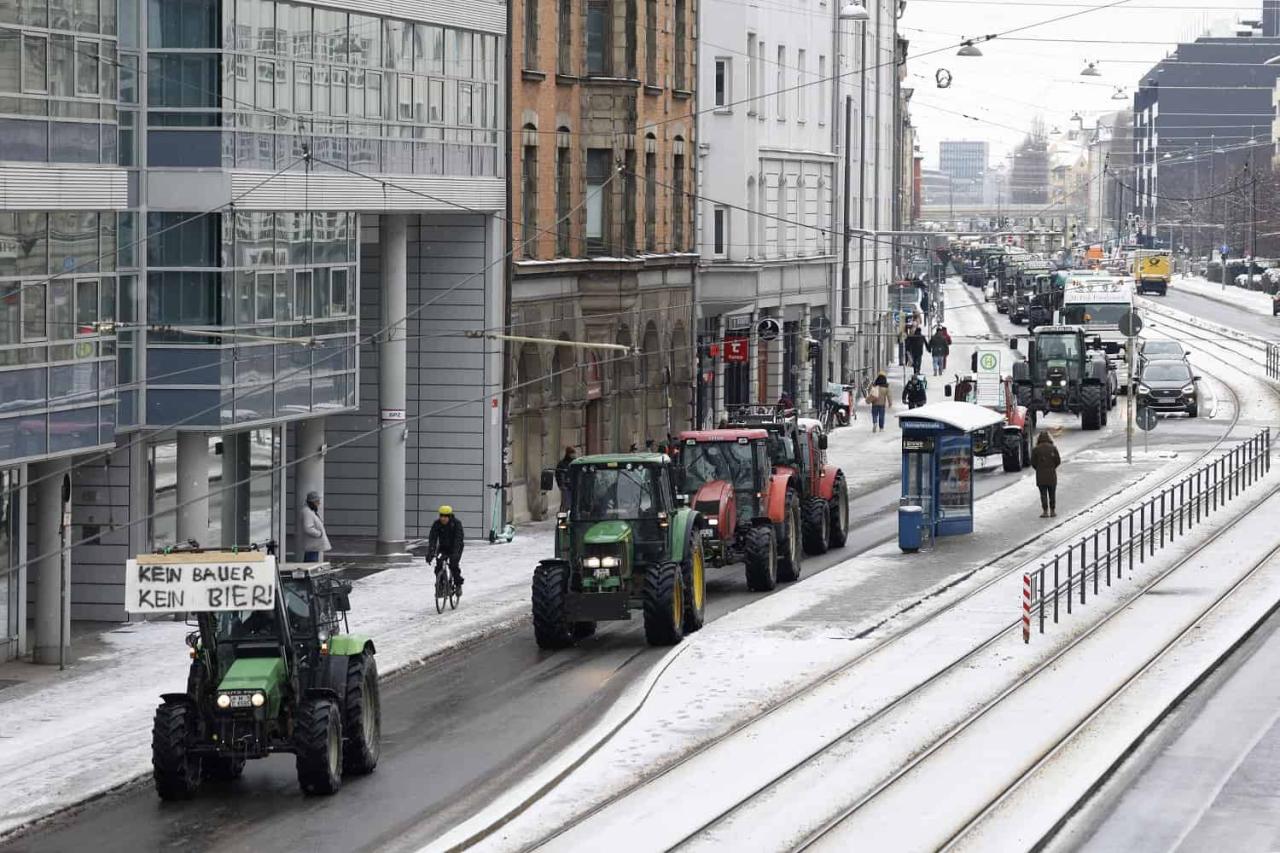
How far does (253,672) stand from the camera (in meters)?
22.0

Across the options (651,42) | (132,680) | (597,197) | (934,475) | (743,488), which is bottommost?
(132,680)

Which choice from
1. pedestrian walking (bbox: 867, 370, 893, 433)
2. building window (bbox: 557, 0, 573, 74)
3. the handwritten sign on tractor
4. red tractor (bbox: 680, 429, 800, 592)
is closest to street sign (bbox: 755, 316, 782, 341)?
pedestrian walking (bbox: 867, 370, 893, 433)

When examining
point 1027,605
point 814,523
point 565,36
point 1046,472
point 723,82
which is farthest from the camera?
point 723,82

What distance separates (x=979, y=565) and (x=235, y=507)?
A: 12445 mm

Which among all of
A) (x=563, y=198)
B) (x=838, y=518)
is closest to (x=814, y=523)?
(x=838, y=518)

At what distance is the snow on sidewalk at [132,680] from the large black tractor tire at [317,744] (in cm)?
212

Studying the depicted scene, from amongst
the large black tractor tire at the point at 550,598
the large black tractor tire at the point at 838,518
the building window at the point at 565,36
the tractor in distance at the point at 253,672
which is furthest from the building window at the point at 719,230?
the tractor in distance at the point at 253,672

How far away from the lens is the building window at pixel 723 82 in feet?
216

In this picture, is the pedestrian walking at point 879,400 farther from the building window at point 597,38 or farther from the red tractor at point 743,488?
the red tractor at point 743,488

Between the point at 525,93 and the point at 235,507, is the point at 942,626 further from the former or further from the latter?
the point at 525,93

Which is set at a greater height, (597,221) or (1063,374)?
Answer: (597,221)

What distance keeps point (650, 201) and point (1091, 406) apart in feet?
57.0

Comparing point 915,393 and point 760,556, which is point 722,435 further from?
point 915,393

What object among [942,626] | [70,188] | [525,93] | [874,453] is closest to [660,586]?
[942,626]
